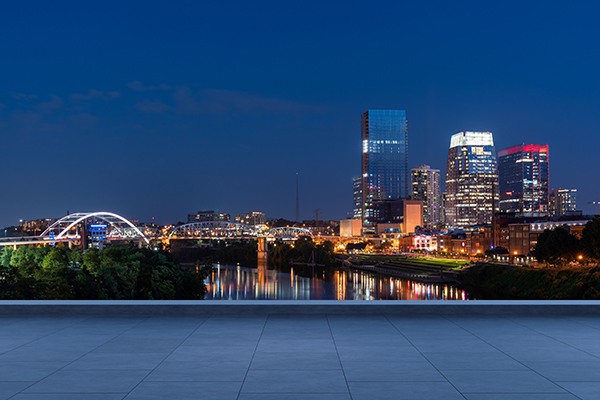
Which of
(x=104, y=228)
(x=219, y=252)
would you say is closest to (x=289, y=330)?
(x=219, y=252)

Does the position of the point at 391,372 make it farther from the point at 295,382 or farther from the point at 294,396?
the point at 294,396

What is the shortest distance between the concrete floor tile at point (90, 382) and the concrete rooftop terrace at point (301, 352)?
1cm

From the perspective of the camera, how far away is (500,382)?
4566 mm

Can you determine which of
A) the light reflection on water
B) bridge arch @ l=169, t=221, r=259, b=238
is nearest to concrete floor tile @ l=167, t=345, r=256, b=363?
the light reflection on water

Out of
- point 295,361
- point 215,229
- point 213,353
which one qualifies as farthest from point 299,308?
point 215,229

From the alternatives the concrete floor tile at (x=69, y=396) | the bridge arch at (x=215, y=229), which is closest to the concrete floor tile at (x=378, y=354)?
the concrete floor tile at (x=69, y=396)

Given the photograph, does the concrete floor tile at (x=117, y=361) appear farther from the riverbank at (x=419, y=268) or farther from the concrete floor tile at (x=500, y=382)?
the riverbank at (x=419, y=268)

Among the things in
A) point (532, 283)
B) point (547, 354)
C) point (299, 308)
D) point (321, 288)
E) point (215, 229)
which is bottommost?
point (321, 288)

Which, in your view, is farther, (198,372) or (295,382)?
(198,372)

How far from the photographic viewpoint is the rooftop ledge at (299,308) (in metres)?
8.35

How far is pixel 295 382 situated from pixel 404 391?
3.07 ft

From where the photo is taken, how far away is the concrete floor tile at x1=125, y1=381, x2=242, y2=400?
4.13 m

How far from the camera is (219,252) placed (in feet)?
405

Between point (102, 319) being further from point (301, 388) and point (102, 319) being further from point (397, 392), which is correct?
point (397, 392)
